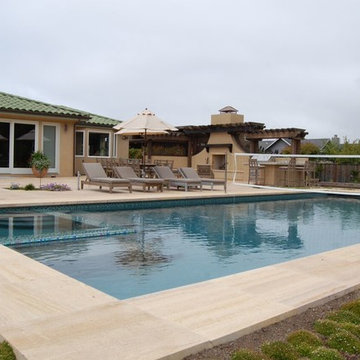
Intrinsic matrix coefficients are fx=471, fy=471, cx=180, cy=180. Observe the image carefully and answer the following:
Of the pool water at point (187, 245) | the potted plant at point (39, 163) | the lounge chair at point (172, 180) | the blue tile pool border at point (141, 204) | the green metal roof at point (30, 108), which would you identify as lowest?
the pool water at point (187, 245)

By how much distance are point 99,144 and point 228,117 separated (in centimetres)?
699

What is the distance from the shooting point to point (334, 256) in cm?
641

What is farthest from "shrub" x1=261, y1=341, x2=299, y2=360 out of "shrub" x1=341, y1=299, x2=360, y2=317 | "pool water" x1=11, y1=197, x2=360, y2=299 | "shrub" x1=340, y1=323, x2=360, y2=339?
"pool water" x1=11, y1=197, x2=360, y2=299

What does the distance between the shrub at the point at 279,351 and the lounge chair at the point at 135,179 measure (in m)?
11.8

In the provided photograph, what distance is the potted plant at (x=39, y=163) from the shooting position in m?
18.9

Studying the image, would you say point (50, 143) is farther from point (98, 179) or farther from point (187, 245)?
point (187, 245)

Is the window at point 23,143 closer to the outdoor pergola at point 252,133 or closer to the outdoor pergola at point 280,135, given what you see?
the outdoor pergola at point 252,133

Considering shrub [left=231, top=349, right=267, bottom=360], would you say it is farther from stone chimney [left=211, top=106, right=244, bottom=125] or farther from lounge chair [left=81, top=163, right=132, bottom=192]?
stone chimney [left=211, top=106, right=244, bottom=125]

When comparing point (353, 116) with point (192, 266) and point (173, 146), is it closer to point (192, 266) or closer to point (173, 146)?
point (173, 146)

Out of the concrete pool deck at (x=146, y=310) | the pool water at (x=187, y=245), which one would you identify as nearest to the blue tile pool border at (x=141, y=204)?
the pool water at (x=187, y=245)

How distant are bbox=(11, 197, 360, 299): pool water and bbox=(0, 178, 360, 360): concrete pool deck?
1030 millimetres

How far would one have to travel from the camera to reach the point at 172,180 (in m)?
16.4

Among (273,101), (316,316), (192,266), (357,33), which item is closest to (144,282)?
(192,266)

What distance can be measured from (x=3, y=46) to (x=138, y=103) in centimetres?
1537
